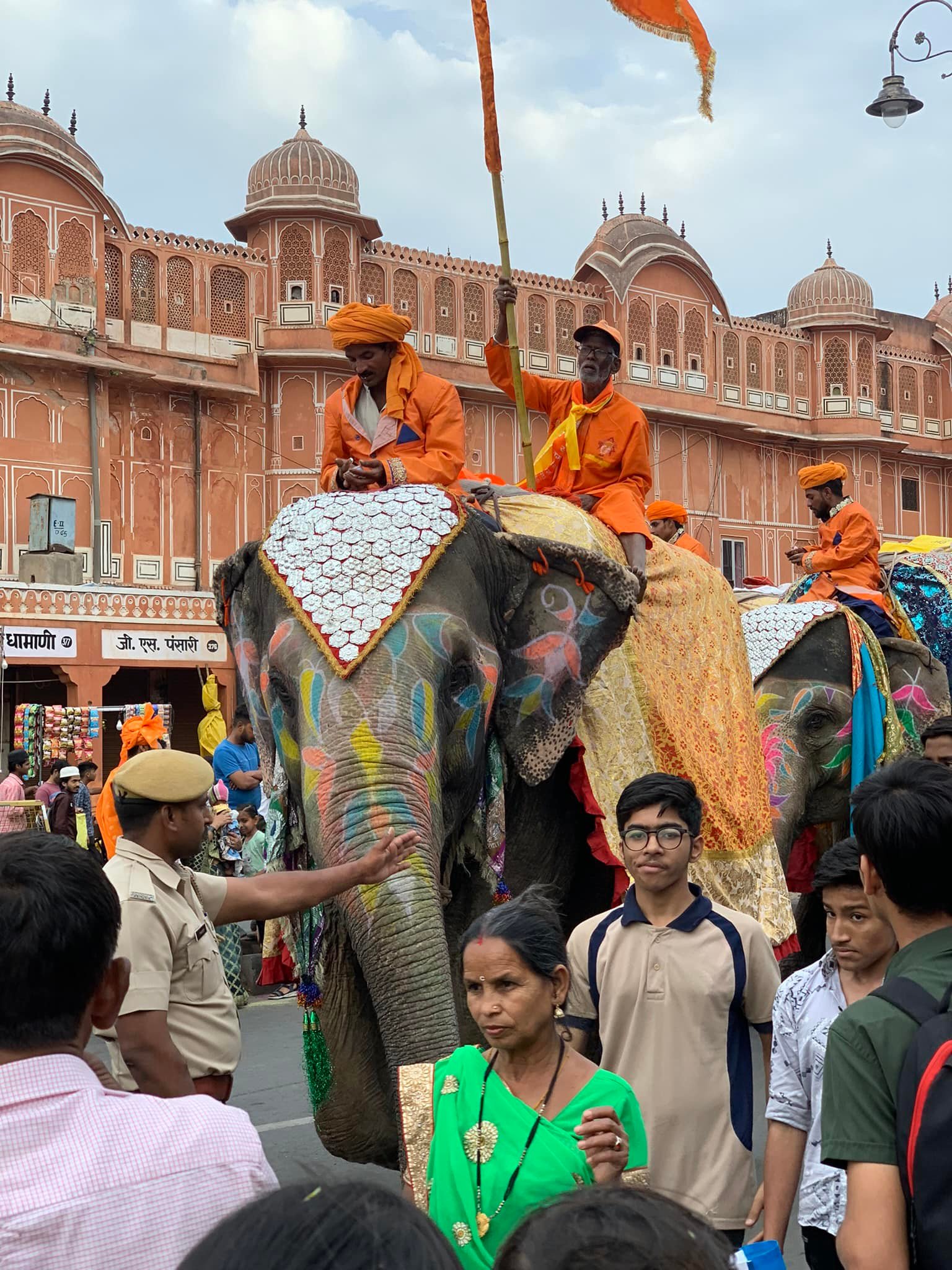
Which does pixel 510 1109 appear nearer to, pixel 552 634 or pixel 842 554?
pixel 552 634

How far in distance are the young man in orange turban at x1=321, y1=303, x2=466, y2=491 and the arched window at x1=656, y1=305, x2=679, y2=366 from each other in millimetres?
28625

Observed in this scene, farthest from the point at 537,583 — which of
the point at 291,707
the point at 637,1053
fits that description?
the point at 637,1053

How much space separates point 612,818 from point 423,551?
108 centimetres

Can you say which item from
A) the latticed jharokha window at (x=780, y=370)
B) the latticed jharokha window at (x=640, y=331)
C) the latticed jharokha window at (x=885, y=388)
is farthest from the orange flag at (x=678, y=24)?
the latticed jharokha window at (x=885, y=388)

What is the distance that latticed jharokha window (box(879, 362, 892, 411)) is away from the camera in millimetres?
36906

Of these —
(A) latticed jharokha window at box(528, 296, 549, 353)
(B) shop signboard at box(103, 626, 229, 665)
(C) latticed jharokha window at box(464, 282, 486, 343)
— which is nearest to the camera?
(B) shop signboard at box(103, 626, 229, 665)

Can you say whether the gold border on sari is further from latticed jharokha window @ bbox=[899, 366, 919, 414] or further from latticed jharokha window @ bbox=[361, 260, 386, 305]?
latticed jharokha window @ bbox=[899, 366, 919, 414]

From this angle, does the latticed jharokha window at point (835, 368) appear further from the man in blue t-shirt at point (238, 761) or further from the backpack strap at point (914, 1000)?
the backpack strap at point (914, 1000)

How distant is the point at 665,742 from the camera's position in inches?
211

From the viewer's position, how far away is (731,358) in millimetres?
34406

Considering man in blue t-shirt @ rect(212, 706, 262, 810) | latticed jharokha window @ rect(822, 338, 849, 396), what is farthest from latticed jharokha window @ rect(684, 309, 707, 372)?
man in blue t-shirt @ rect(212, 706, 262, 810)

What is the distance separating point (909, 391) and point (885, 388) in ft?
3.23

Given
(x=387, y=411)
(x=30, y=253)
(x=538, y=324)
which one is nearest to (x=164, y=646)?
(x=30, y=253)

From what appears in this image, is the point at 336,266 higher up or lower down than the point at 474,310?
higher up
